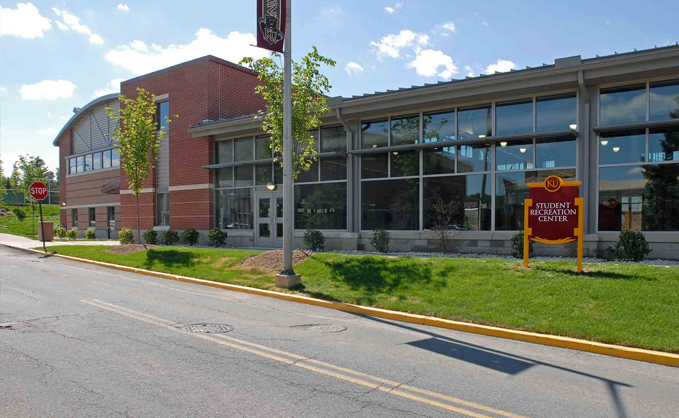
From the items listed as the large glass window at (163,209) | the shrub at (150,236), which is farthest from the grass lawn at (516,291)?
the large glass window at (163,209)

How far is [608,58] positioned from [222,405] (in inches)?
481

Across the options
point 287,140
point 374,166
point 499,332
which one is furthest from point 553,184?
point 374,166

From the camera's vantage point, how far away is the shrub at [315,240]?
661 inches

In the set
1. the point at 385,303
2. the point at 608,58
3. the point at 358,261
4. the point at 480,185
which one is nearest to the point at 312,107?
the point at 358,261

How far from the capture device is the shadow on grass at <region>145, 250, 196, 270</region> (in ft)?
50.2

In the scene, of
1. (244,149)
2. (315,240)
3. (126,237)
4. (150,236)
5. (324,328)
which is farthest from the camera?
(126,237)

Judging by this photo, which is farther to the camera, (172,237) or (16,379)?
(172,237)

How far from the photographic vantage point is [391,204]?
1605 cm

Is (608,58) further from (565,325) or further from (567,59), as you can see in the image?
(565,325)

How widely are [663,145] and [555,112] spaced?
278 centimetres

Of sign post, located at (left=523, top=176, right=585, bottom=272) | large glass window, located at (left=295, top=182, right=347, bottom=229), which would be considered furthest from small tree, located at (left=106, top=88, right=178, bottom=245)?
sign post, located at (left=523, top=176, right=585, bottom=272)

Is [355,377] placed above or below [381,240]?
below

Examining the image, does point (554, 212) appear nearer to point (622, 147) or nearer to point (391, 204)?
point (622, 147)

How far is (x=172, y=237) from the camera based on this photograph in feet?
71.3
